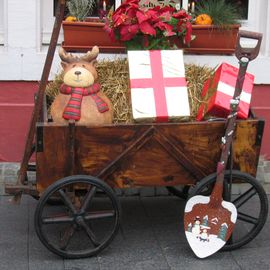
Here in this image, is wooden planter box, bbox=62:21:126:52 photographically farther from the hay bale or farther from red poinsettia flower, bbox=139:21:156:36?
red poinsettia flower, bbox=139:21:156:36

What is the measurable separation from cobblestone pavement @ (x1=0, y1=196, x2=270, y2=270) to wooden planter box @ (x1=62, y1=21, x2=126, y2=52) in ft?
4.30

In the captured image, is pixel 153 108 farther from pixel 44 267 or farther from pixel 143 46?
pixel 44 267

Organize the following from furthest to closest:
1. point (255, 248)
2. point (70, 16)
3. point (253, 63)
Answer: point (253, 63)
point (70, 16)
point (255, 248)

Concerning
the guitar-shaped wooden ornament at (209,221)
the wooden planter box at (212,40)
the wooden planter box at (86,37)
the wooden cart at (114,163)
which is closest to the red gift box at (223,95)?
the wooden cart at (114,163)

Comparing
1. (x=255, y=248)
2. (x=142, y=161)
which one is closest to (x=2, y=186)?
(x=142, y=161)

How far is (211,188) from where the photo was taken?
4023 mm

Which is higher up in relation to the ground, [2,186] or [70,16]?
[70,16]

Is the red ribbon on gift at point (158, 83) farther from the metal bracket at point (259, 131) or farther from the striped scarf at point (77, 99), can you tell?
the metal bracket at point (259, 131)

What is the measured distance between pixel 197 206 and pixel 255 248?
1.98ft

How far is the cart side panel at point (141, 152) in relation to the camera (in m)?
3.81

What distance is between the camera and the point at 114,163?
3.86 meters

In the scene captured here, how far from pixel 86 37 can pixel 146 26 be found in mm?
911

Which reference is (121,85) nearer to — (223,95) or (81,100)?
(81,100)

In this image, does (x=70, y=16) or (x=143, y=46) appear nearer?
(x=143, y=46)
